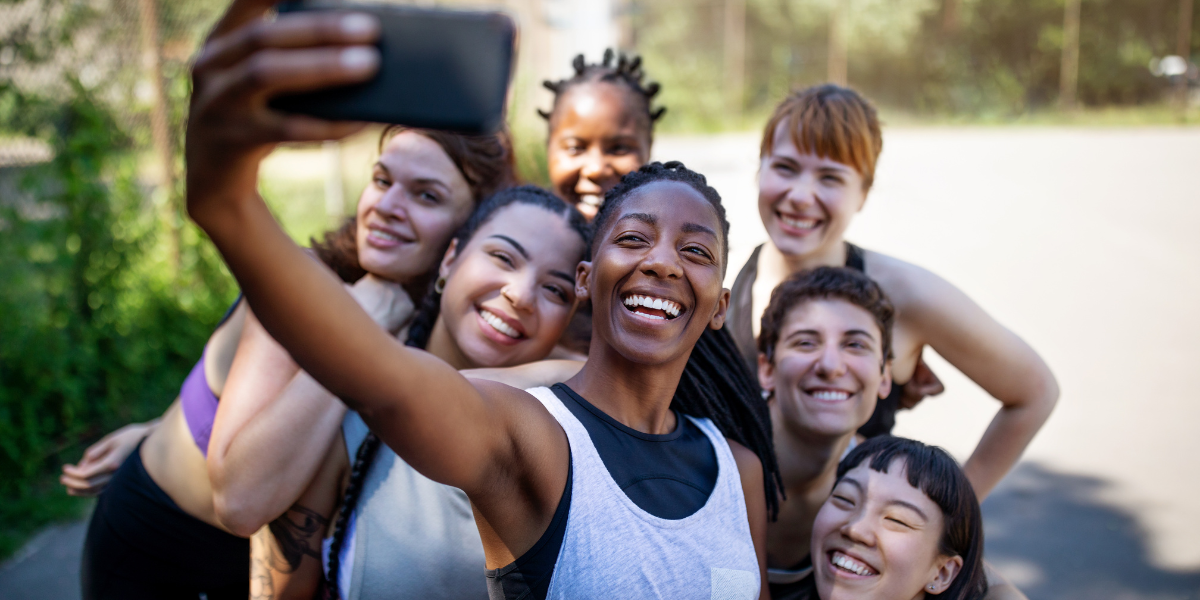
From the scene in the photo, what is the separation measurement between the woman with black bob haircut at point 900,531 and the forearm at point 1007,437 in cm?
84

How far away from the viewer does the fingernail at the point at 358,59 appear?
2.70 feet

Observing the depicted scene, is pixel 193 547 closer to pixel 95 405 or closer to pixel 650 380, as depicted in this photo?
pixel 650 380

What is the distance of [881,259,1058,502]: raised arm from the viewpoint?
2656 millimetres

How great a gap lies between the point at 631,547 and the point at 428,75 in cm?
96

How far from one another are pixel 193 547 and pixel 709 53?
92.0 feet

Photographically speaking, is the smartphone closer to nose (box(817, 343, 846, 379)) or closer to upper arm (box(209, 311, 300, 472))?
upper arm (box(209, 311, 300, 472))

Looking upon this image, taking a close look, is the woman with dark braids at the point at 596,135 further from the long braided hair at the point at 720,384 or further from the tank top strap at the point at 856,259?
the long braided hair at the point at 720,384

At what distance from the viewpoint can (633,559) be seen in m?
1.51

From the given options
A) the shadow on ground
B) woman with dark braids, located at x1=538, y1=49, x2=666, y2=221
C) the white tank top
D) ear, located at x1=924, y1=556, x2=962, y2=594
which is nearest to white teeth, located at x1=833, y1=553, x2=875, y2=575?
ear, located at x1=924, y1=556, x2=962, y2=594

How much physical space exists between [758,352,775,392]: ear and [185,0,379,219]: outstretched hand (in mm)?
1785

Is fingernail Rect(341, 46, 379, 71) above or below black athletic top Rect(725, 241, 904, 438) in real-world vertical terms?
above

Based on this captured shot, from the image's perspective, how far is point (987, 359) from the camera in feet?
8.88

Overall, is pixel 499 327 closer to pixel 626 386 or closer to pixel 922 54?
pixel 626 386

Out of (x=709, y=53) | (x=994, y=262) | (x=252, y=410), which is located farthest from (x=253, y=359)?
(x=709, y=53)
